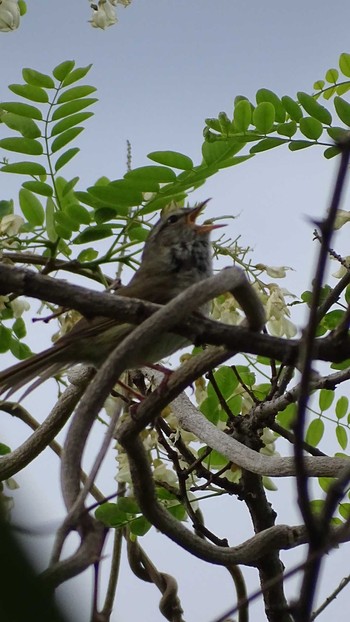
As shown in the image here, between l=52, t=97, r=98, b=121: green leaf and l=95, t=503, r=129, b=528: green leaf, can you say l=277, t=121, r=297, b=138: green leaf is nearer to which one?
l=52, t=97, r=98, b=121: green leaf

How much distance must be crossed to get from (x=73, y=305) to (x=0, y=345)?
6.59 feet

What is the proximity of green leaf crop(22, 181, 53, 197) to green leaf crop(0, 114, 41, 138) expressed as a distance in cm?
17

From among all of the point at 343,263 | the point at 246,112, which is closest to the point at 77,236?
the point at 246,112

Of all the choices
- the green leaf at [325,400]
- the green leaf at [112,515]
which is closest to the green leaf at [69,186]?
the green leaf at [112,515]

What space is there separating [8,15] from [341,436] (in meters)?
1.91

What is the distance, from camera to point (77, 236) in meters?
2.52

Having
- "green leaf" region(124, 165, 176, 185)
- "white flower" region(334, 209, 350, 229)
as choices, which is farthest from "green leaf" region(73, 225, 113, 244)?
"white flower" region(334, 209, 350, 229)

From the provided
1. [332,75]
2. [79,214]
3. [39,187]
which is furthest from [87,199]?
[332,75]

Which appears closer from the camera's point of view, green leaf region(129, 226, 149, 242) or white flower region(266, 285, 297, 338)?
green leaf region(129, 226, 149, 242)

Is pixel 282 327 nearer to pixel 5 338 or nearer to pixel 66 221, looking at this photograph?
pixel 66 221

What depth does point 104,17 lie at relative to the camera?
316 cm

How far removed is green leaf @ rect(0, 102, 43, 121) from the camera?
2668 millimetres

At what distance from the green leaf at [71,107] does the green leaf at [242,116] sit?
0.50 meters

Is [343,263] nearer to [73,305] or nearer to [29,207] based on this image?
[29,207]
